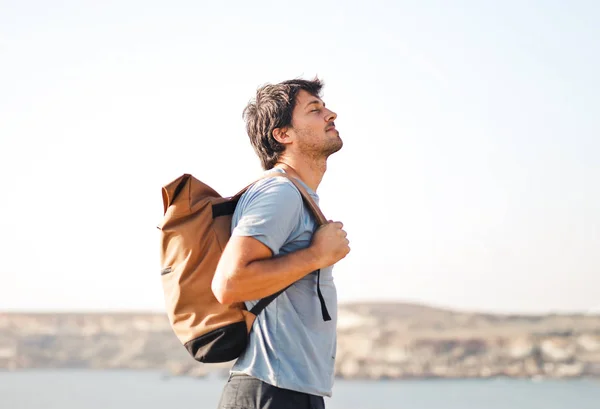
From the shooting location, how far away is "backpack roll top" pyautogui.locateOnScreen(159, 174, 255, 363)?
6.59ft

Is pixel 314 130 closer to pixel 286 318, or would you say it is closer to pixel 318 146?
pixel 318 146

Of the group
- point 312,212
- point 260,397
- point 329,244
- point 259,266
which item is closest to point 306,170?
point 312,212

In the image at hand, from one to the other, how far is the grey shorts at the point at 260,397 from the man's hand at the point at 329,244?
0.99 ft

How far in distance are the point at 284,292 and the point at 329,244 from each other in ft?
0.50

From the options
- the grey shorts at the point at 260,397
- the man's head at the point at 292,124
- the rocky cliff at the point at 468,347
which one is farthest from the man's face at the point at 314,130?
the rocky cliff at the point at 468,347

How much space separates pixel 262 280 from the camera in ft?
6.34

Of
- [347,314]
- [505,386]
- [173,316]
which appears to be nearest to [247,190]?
[173,316]

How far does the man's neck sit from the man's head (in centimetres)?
2

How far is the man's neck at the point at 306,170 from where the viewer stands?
2270 mm

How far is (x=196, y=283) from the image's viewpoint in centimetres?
202

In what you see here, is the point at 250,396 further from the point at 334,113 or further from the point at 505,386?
the point at 505,386

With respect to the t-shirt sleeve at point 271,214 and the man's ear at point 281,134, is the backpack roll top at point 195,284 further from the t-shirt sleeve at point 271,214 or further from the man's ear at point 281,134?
the man's ear at point 281,134

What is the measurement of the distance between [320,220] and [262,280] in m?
0.26

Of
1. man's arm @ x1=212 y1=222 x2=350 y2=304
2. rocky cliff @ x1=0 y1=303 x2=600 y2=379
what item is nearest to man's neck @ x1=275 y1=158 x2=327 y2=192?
man's arm @ x1=212 y1=222 x2=350 y2=304
